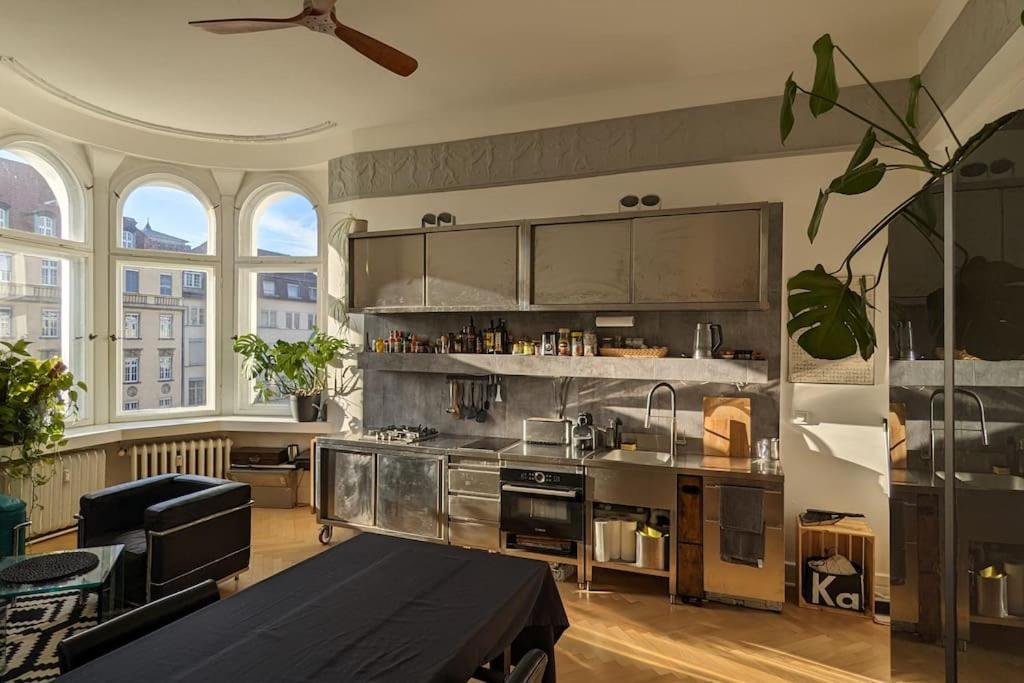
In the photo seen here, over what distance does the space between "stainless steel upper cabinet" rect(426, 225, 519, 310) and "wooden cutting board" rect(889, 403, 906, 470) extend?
296 cm

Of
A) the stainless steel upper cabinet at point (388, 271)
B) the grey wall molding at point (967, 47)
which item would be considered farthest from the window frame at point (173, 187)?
the grey wall molding at point (967, 47)

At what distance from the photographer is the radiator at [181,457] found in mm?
5570

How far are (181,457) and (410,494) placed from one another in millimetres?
2680

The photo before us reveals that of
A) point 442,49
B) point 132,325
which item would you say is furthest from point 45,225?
point 442,49

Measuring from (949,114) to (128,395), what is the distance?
686cm

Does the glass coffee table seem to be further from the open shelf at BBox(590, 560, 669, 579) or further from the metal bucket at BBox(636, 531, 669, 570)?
the metal bucket at BBox(636, 531, 669, 570)

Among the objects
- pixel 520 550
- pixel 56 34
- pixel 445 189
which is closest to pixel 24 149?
pixel 56 34

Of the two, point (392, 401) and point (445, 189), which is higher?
point (445, 189)

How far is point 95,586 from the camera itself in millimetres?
2855

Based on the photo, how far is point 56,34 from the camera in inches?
150

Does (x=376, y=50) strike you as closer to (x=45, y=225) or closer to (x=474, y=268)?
(x=474, y=268)

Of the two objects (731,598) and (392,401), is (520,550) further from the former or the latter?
(392,401)

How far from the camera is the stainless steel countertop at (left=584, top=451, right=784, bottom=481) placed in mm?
3662

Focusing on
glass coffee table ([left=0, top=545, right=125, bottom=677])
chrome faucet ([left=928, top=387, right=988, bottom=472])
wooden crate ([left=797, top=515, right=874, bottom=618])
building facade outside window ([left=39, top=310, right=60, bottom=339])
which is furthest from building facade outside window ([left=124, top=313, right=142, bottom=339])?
chrome faucet ([left=928, top=387, right=988, bottom=472])
